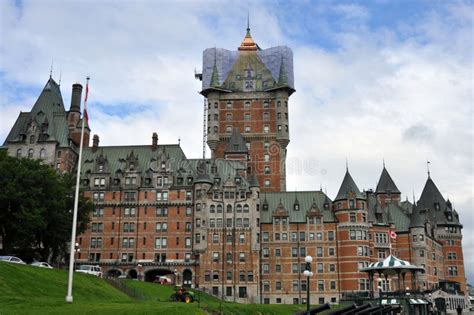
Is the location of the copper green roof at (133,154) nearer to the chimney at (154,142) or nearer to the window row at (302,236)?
the chimney at (154,142)

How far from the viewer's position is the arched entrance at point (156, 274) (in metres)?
99.5

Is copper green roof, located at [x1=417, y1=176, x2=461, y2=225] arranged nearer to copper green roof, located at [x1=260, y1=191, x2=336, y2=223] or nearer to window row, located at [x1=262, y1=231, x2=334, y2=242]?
copper green roof, located at [x1=260, y1=191, x2=336, y2=223]

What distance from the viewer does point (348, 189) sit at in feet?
333

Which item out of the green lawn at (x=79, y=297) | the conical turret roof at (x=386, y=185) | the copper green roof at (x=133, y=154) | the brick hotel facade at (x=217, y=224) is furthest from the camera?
the conical turret roof at (x=386, y=185)

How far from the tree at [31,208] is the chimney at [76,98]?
3532 centimetres

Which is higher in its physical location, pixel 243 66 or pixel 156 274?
pixel 243 66

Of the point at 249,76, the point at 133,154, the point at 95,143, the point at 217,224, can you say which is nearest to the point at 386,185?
the point at 249,76

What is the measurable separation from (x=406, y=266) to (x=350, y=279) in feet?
142

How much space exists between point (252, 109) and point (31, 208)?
6522 cm

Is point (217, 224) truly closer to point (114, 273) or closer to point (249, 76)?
point (114, 273)

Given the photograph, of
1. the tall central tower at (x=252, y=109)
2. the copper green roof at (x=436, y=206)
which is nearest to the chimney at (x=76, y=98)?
the tall central tower at (x=252, y=109)

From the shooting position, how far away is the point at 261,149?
12356 cm

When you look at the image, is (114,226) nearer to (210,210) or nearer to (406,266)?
(210,210)

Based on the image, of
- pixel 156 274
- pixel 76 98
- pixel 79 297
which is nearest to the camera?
pixel 79 297
